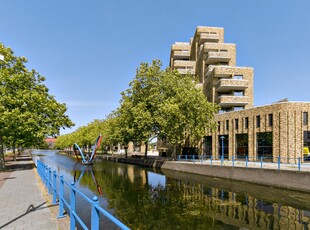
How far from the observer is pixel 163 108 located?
30.2 metres

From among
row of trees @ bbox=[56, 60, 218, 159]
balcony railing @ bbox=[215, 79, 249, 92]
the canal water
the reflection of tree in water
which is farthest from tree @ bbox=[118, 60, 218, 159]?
the reflection of tree in water

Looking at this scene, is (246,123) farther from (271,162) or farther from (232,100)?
(271,162)

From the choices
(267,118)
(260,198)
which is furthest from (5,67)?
(267,118)

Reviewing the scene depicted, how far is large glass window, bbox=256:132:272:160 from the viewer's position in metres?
30.6

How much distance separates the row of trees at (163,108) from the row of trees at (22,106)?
12138mm

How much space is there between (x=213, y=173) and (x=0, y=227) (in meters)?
21.7

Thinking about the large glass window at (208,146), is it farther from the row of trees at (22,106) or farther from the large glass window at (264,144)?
the row of trees at (22,106)

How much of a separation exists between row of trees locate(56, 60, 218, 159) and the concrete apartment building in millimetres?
3851

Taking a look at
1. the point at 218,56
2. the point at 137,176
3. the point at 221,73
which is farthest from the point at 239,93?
the point at 137,176

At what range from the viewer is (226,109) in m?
41.6

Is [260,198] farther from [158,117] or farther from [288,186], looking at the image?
[158,117]

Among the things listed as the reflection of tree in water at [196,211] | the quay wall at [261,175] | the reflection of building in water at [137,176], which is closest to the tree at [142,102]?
the reflection of building in water at [137,176]

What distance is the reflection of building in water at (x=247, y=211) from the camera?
34.8 feet

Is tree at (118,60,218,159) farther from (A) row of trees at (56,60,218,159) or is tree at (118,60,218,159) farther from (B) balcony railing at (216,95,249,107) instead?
(B) balcony railing at (216,95,249,107)
